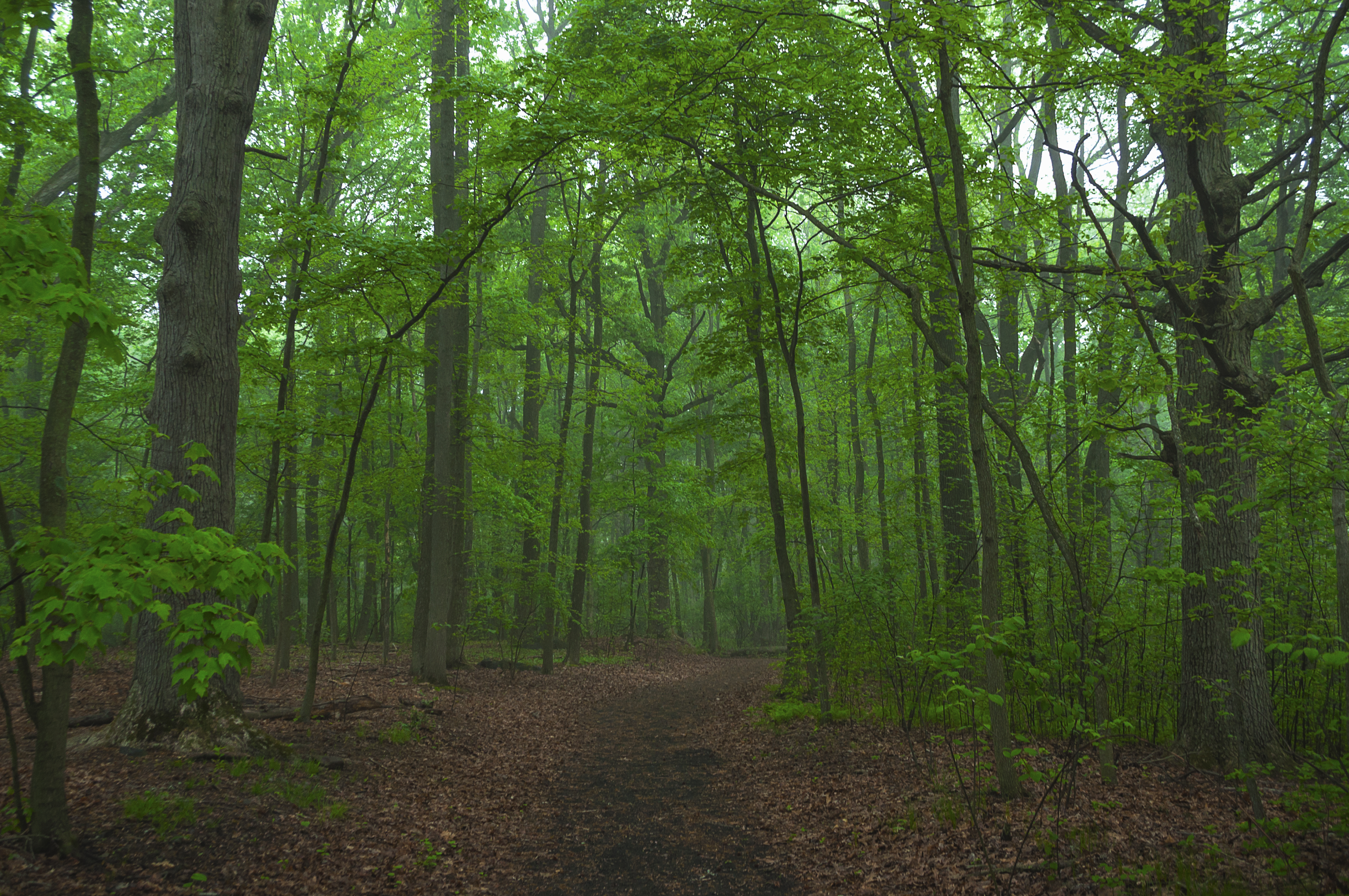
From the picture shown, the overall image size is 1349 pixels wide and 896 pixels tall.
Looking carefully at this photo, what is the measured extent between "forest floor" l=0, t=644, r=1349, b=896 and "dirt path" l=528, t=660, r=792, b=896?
0.03 meters

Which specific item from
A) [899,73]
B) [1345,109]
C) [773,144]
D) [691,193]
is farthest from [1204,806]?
[691,193]

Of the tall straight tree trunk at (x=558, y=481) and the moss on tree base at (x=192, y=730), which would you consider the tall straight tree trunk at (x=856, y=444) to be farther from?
the moss on tree base at (x=192, y=730)

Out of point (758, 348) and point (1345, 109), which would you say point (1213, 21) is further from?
point (758, 348)

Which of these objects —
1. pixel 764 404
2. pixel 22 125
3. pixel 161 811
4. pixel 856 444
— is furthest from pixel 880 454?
pixel 22 125

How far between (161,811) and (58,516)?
2.08 m

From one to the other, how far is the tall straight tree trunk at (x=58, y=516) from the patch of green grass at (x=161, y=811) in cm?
34

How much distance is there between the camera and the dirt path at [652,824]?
507 centimetres

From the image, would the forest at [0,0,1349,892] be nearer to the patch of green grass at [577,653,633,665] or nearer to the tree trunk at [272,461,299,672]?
the tree trunk at [272,461,299,672]

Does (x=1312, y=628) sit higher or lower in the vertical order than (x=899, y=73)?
lower

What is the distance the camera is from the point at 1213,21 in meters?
6.95

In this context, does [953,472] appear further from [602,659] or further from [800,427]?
[602,659]

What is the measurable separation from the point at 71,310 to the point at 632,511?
21056 mm

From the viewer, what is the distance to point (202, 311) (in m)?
6.52

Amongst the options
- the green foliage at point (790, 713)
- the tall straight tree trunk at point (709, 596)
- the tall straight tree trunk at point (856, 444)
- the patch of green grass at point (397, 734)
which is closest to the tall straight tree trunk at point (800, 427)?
the green foliage at point (790, 713)
